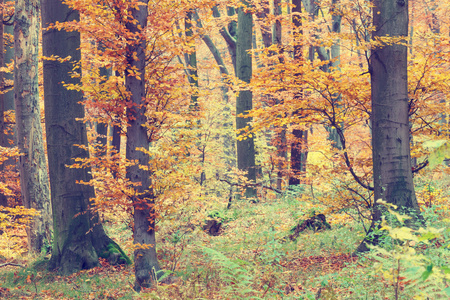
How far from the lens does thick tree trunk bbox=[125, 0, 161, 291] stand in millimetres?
5965

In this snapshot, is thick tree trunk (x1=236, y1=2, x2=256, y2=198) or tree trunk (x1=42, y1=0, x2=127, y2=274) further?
thick tree trunk (x1=236, y1=2, x2=256, y2=198)

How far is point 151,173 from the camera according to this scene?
20.8 ft

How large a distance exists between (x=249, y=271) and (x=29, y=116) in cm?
753

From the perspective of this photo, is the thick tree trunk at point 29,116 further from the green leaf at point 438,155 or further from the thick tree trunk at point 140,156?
the green leaf at point 438,155

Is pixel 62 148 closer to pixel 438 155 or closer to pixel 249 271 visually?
pixel 249 271

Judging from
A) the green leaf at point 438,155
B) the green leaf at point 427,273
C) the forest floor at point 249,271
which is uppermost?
the green leaf at point 438,155

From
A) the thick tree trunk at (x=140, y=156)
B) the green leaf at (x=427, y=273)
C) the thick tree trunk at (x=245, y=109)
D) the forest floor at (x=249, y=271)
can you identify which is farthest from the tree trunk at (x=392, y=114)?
the thick tree trunk at (x=245, y=109)

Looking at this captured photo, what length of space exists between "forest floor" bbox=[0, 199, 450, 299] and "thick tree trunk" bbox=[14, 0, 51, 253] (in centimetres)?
100

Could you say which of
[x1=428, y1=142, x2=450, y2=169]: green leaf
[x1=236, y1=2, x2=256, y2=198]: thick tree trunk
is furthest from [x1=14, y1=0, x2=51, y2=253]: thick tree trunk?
[x1=428, y1=142, x2=450, y2=169]: green leaf

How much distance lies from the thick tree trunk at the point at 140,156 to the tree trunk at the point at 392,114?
3647 mm

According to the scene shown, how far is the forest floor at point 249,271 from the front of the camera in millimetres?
4148

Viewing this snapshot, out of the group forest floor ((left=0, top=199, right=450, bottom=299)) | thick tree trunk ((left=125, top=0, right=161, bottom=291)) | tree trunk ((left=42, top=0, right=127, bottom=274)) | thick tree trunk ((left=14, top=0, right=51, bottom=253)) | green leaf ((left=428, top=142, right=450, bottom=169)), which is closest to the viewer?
green leaf ((left=428, top=142, right=450, bottom=169))

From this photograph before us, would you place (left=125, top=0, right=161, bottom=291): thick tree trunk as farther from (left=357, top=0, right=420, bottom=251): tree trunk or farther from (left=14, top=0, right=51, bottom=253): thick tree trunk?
(left=14, top=0, right=51, bottom=253): thick tree trunk

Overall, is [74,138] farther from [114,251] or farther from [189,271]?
[189,271]
